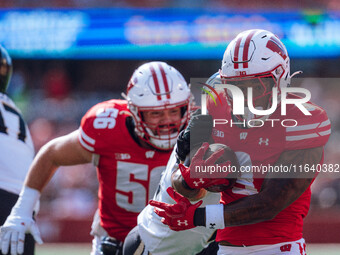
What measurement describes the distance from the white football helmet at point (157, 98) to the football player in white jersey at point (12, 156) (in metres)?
0.72

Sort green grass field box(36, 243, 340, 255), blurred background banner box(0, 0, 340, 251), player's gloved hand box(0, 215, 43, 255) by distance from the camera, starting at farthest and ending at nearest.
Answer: blurred background banner box(0, 0, 340, 251)
green grass field box(36, 243, 340, 255)
player's gloved hand box(0, 215, 43, 255)

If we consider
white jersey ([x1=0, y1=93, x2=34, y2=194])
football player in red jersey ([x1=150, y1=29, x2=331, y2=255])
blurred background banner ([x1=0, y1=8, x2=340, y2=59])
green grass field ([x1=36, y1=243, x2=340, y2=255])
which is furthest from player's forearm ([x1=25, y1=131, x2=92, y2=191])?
blurred background banner ([x1=0, y1=8, x2=340, y2=59])

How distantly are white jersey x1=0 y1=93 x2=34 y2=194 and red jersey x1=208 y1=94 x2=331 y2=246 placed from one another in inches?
63.1

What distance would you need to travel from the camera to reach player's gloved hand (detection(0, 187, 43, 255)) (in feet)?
11.4

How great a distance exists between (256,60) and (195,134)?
1.38 feet

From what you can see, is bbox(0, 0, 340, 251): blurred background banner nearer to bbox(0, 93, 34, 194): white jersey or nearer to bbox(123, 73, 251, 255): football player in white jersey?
bbox(0, 93, 34, 194): white jersey

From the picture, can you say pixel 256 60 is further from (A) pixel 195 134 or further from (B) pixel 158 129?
(B) pixel 158 129

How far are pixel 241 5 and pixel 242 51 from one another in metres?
8.70

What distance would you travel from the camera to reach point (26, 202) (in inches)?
141

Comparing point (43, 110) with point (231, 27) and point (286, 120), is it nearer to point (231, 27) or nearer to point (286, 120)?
point (231, 27)

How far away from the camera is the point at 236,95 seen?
2.71 meters

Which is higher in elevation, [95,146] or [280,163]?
[280,163]

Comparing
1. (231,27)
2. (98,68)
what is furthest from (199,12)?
(98,68)

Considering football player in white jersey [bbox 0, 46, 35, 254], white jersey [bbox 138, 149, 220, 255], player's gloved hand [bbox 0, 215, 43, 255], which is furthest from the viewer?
football player in white jersey [bbox 0, 46, 35, 254]
